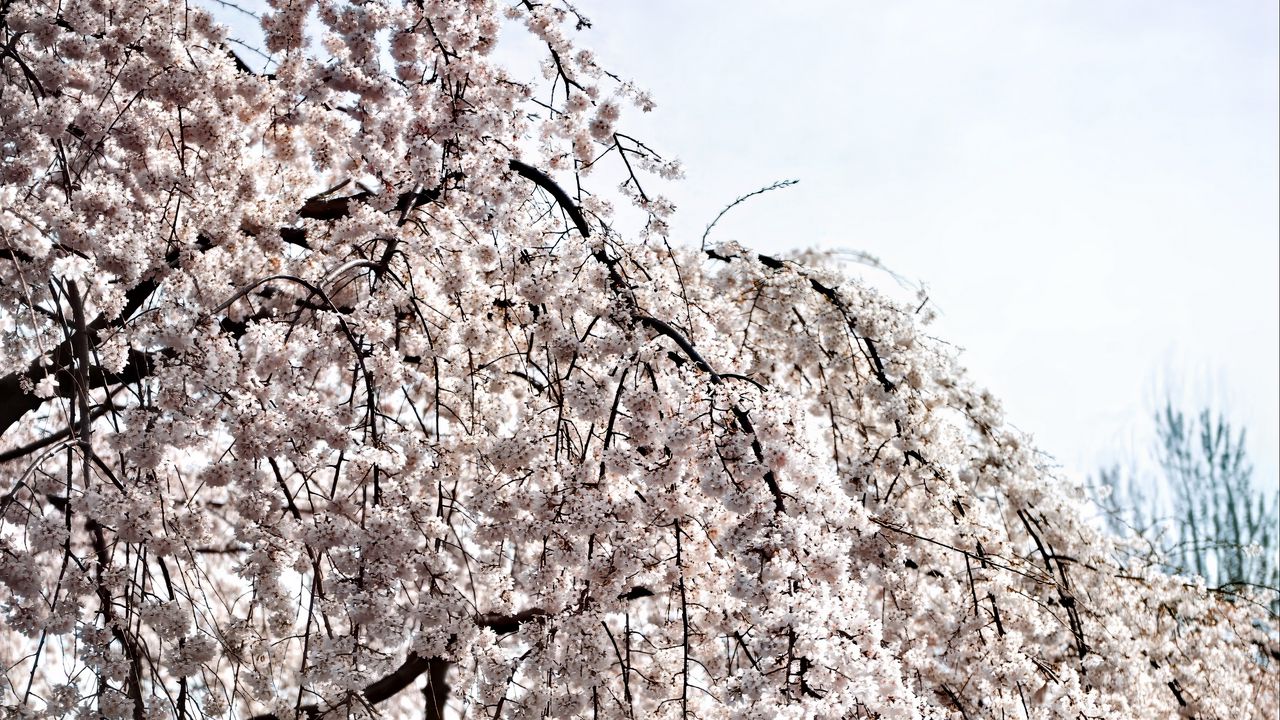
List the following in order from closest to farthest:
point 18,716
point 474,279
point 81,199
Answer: point 18,716
point 81,199
point 474,279

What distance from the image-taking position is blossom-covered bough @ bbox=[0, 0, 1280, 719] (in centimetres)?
257

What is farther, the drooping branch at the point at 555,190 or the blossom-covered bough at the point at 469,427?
the drooping branch at the point at 555,190

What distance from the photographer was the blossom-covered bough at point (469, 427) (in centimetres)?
257

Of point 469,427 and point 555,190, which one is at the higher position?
point 555,190

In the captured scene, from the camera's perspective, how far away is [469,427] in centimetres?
367

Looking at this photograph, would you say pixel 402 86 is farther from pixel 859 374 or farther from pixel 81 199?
pixel 859 374

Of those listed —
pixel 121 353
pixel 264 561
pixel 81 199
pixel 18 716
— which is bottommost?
pixel 18 716

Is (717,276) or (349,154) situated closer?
(349,154)

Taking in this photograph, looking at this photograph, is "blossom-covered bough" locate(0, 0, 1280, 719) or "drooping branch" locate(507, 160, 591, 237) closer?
"blossom-covered bough" locate(0, 0, 1280, 719)

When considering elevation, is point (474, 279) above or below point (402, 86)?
below

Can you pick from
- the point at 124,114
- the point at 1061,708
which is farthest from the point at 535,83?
the point at 1061,708

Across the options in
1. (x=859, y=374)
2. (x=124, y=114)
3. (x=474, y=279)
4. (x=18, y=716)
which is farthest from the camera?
(x=859, y=374)

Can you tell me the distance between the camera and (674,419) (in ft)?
8.55

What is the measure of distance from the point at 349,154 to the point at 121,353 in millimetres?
1182
